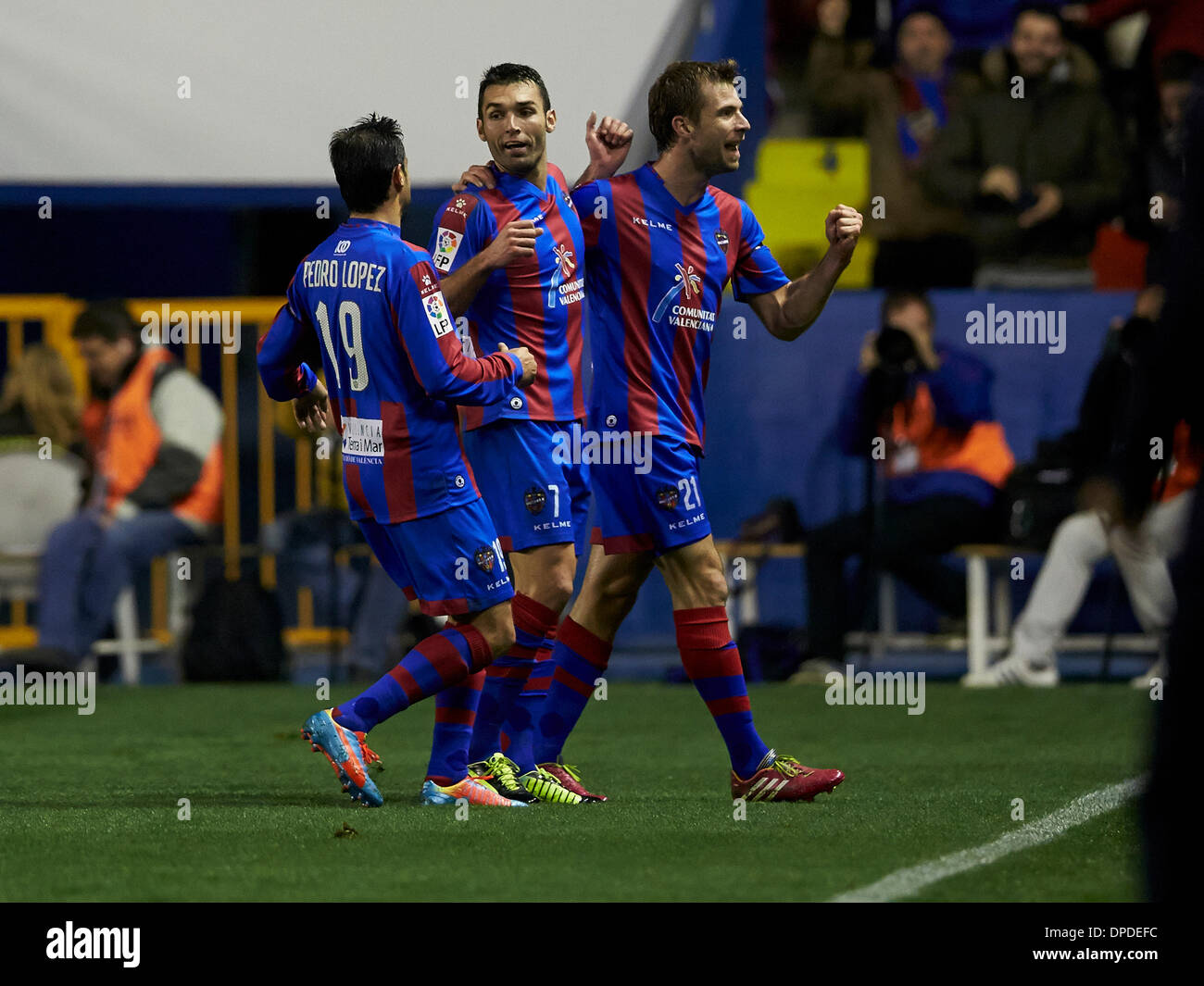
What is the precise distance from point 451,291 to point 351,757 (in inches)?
54.2

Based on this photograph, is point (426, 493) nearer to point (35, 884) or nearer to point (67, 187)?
point (35, 884)

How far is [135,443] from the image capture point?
1127cm

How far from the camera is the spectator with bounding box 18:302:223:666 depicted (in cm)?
1105

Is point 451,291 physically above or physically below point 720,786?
above

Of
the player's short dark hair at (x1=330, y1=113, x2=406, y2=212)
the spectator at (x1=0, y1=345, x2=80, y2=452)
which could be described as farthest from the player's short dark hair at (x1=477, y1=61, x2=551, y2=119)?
the spectator at (x1=0, y1=345, x2=80, y2=452)

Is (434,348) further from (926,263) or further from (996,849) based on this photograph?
(926,263)

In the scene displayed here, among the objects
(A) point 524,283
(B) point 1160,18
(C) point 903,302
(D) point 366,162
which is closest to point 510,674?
(A) point 524,283

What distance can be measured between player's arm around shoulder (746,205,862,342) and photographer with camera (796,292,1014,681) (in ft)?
15.5

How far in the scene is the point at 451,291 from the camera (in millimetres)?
5965

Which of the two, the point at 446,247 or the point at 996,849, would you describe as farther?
the point at 446,247

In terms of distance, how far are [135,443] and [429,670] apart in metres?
5.95

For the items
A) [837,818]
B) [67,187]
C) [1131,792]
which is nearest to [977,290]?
[67,187]

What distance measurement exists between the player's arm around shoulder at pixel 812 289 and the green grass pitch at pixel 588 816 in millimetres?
1431
